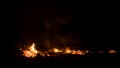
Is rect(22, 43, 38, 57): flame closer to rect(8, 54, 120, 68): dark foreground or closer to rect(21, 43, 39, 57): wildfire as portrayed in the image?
rect(21, 43, 39, 57): wildfire

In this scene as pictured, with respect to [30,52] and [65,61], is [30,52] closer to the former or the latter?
[30,52]

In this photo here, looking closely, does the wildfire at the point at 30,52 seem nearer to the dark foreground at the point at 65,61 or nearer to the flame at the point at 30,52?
the flame at the point at 30,52

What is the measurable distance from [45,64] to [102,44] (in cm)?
551

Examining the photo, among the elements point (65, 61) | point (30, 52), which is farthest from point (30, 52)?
point (65, 61)

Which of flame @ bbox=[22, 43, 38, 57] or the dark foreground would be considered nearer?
the dark foreground

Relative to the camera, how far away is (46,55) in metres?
11.3

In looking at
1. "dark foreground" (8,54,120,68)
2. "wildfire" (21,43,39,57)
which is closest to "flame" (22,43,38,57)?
"wildfire" (21,43,39,57)

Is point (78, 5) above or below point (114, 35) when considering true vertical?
above

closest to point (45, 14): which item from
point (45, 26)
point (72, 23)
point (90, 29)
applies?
point (45, 26)

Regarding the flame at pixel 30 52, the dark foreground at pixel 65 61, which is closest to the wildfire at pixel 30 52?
the flame at pixel 30 52

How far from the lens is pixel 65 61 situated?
10320 mm

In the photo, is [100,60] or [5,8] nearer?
[100,60]

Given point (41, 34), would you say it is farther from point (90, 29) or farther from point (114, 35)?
point (114, 35)

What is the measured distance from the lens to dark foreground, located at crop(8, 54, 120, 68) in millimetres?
9938
